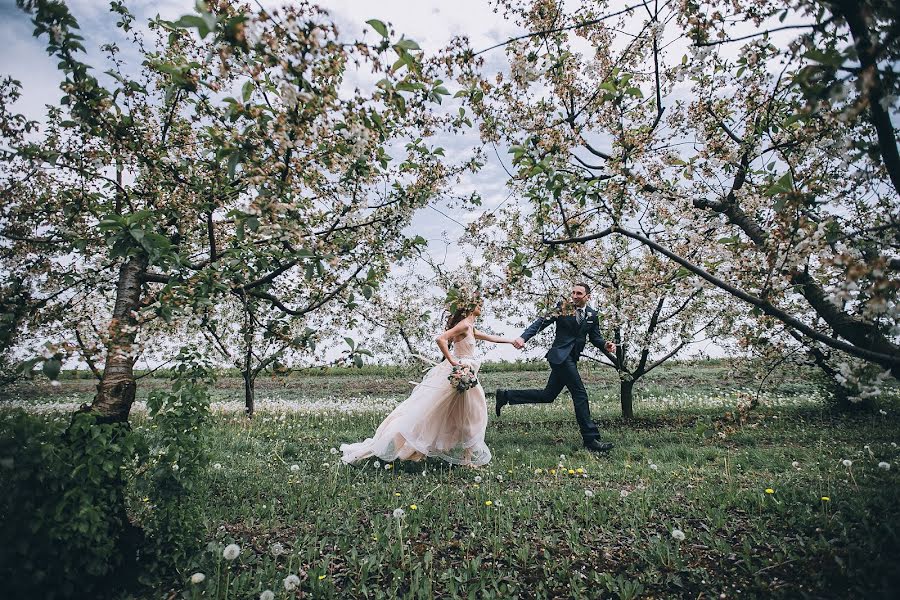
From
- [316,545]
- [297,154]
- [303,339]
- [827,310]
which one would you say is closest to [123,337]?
[303,339]

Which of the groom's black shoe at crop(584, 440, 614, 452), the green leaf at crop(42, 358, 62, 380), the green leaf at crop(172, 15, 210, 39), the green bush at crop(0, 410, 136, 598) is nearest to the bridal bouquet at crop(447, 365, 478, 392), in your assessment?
the groom's black shoe at crop(584, 440, 614, 452)

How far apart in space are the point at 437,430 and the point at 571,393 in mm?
2387

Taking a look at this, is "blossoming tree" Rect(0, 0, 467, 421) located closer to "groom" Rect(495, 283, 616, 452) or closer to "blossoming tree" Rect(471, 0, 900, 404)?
"blossoming tree" Rect(471, 0, 900, 404)

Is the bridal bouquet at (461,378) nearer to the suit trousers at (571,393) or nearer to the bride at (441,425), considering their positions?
the bride at (441,425)

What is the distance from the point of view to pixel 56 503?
2.65m

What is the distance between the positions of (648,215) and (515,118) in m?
2.10

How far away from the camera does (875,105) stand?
226cm

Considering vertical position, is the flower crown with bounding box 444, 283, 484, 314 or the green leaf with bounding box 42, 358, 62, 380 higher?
the flower crown with bounding box 444, 283, 484, 314

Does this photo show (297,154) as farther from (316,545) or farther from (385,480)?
(385,480)

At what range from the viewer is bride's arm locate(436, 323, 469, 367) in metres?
6.62

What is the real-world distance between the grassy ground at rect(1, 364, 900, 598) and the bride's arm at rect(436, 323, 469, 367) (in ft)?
5.12

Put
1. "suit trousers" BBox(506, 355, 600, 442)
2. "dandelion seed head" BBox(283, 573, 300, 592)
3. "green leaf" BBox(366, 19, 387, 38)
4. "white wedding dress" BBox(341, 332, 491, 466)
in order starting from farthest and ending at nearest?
1. "suit trousers" BBox(506, 355, 600, 442)
2. "white wedding dress" BBox(341, 332, 491, 466)
3. "dandelion seed head" BBox(283, 573, 300, 592)
4. "green leaf" BBox(366, 19, 387, 38)

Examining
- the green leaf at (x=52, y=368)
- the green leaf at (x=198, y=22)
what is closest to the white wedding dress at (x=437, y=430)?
the green leaf at (x=52, y=368)

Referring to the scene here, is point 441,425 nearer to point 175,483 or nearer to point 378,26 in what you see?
point 175,483
